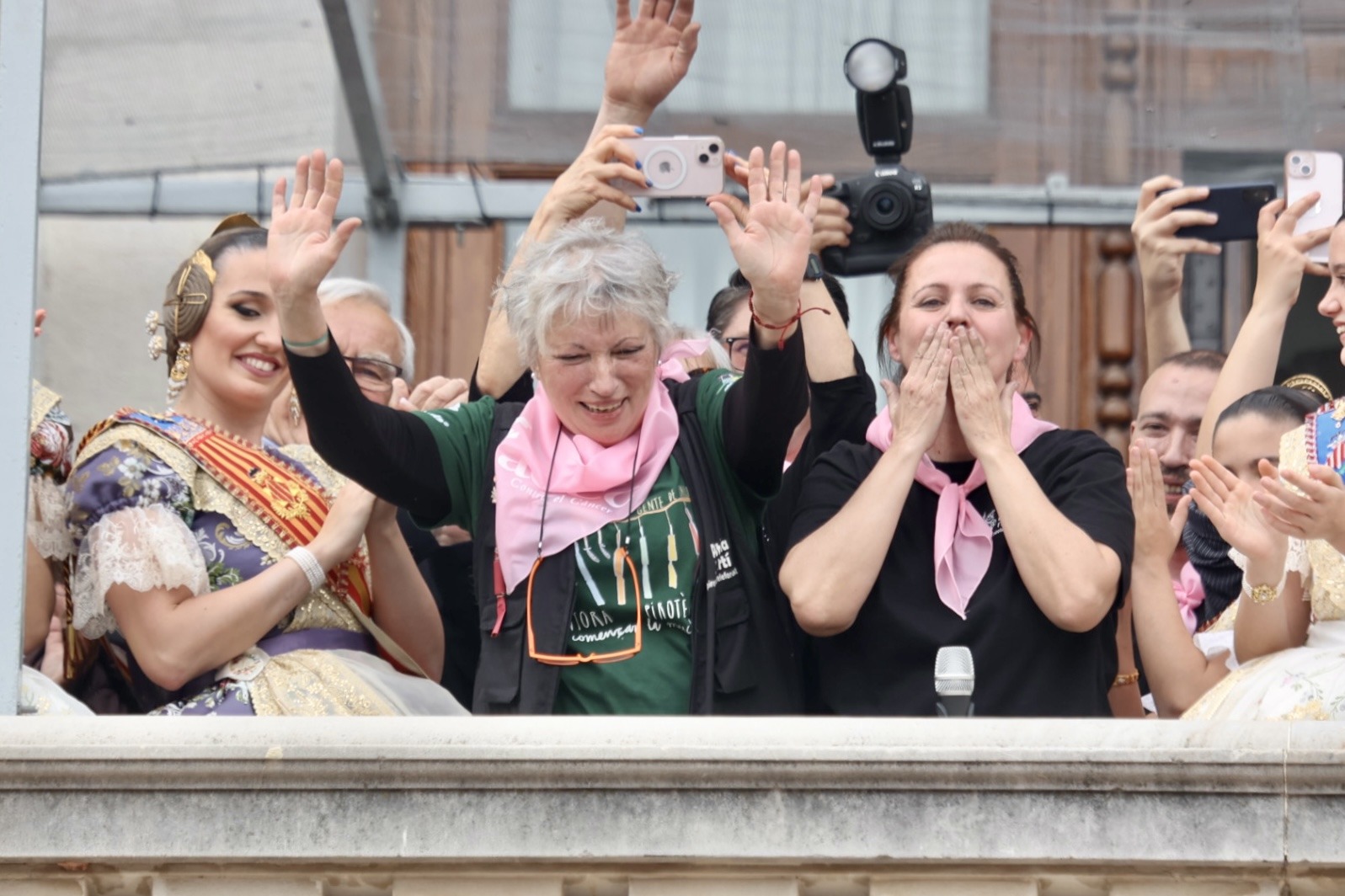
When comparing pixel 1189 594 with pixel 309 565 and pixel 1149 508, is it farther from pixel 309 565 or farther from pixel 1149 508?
pixel 309 565

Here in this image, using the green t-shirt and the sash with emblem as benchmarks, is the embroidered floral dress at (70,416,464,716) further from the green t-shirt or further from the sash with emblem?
the green t-shirt

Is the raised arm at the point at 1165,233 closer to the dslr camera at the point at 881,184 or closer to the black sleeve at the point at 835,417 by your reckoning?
the dslr camera at the point at 881,184

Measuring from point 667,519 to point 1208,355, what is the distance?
4.77 feet

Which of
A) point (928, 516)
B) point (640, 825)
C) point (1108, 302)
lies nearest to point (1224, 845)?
point (640, 825)

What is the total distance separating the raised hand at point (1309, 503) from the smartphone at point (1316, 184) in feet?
4.04

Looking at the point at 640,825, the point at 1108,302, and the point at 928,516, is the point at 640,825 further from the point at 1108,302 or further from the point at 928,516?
the point at 1108,302

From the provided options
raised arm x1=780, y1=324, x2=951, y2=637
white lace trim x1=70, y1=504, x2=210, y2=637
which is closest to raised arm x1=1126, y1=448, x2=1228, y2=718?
raised arm x1=780, y1=324, x2=951, y2=637

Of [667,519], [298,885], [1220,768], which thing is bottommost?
[298,885]

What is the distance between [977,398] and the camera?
3250 mm

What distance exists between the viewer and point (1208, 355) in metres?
4.16

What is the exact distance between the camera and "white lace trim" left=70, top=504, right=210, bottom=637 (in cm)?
327

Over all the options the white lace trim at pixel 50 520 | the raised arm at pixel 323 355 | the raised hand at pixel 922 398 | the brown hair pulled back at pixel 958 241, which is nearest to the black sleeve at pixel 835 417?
the brown hair pulled back at pixel 958 241

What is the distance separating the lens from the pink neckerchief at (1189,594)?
3896 mm

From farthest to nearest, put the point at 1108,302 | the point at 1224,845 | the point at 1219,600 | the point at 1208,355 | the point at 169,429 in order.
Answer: the point at 1108,302 < the point at 1208,355 < the point at 1219,600 < the point at 169,429 < the point at 1224,845
